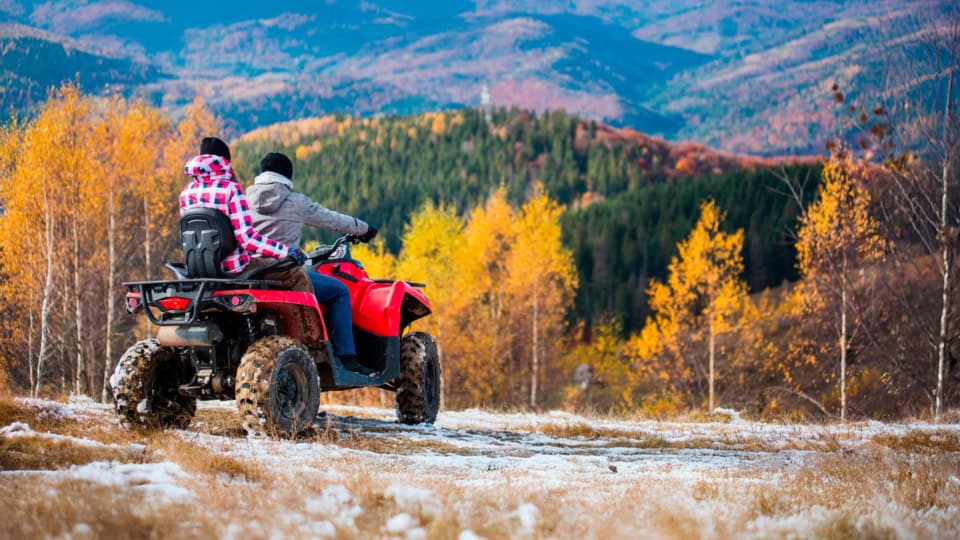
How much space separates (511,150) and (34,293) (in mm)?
148046

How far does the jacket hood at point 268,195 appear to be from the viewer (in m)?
7.95

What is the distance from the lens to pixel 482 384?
45.5 meters

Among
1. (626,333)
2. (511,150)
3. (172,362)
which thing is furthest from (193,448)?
(511,150)

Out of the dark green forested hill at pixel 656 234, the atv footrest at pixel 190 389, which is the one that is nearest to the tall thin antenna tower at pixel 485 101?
the dark green forested hill at pixel 656 234

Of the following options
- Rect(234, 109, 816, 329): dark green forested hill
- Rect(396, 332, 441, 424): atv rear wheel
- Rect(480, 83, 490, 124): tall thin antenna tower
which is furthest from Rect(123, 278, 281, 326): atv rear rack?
Rect(480, 83, 490, 124): tall thin antenna tower

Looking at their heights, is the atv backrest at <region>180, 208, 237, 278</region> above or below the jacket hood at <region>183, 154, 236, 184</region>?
below

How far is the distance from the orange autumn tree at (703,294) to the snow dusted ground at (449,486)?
2914cm

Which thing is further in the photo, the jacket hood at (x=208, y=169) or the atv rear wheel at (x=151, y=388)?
the atv rear wheel at (x=151, y=388)

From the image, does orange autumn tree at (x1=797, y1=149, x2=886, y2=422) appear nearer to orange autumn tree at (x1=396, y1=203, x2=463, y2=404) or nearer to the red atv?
orange autumn tree at (x1=396, y1=203, x2=463, y2=404)

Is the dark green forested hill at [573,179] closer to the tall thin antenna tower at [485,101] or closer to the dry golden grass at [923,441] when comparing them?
the tall thin antenna tower at [485,101]

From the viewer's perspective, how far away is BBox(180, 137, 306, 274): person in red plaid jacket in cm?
748

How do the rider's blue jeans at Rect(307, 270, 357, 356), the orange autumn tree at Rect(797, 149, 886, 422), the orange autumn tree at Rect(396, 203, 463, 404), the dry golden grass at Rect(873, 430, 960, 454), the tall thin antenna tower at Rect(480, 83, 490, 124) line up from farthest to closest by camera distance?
the tall thin antenna tower at Rect(480, 83, 490, 124) → the orange autumn tree at Rect(396, 203, 463, 404) → the orange autumn tree at Rect(797, 149, 886, 422) → the rider's blue jeans at Rect(307, 270, 357, 356) → the dry golden grass at Rect(873, 430, 960, 454)

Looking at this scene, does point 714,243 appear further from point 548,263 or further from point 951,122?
point 951,122

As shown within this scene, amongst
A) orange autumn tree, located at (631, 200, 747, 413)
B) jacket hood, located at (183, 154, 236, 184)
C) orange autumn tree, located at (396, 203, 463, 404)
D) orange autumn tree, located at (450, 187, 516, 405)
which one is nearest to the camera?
jacket hood, located at (183, 154, 236, 184)
